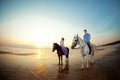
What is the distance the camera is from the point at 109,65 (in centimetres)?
351

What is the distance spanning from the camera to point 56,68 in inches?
129

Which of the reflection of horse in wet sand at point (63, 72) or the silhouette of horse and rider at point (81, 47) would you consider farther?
the silhouette of horse and rider at point (81, 47)

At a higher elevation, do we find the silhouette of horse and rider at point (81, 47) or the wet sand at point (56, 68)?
the silhouette of horse and rider at point (81, 47)

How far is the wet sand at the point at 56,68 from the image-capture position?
9.97 feet

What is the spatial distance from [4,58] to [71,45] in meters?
1.94

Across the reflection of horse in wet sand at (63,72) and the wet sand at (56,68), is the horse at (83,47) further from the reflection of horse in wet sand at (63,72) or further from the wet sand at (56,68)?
the reflection of horse in wet sand at (63,72)

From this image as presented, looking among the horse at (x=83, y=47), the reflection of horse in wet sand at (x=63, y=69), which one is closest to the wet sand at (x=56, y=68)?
the reflection of horse in wet sand at (x=63, y=69)

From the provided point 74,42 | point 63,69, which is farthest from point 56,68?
point 74,42

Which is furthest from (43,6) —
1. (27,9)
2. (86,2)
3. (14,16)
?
A: (86,2)

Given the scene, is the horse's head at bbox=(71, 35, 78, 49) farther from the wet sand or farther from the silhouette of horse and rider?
the wet sand

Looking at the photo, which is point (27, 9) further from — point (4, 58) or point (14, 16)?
point (4, 58)

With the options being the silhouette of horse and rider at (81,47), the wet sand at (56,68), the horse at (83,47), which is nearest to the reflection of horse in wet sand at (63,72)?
the wet sand at (56,68)

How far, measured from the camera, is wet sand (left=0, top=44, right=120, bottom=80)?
304 centimetres

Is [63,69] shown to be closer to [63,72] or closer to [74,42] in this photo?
[63,72]
